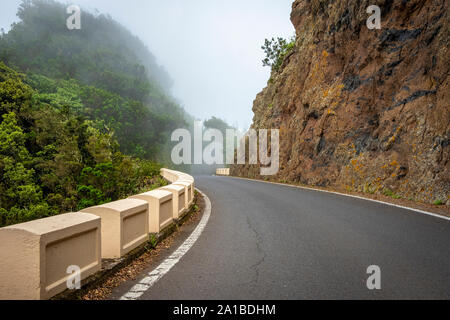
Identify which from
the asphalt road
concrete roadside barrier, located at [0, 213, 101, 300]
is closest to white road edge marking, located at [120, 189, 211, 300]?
A: the asphalt road

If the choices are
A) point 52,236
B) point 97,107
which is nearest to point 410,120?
point 52,236

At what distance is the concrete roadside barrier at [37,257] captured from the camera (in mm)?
2795

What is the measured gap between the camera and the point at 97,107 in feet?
192

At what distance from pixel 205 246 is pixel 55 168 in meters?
19.0

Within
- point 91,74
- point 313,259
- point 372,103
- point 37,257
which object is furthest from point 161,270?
point 91,74

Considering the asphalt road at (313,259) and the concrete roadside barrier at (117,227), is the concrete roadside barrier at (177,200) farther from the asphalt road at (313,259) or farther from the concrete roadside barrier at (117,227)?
the concrete roadside barrier at (117,227)

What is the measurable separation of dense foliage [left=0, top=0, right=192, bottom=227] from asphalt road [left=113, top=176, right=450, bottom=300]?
13.2 m

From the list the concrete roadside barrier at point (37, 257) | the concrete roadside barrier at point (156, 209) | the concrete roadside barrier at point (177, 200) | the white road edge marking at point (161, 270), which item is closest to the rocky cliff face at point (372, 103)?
the concrete roadside barrier at point (177, 200)

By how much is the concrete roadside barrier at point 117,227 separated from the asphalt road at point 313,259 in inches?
31.1

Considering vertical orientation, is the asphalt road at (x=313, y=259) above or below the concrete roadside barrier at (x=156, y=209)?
below

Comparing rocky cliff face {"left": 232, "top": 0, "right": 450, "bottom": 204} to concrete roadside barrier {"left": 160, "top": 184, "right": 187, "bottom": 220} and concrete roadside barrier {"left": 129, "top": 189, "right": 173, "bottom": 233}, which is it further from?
concrete roadside barrier {"left": 129, "top": 189, "right": 173, "bottom": 233}

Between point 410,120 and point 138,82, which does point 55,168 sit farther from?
point 138,82

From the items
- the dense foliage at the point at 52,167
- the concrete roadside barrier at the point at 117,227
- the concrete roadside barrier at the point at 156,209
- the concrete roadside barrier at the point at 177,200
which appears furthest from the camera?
the dense foliage at the point at 52,167

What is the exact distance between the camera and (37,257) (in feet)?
9.21
